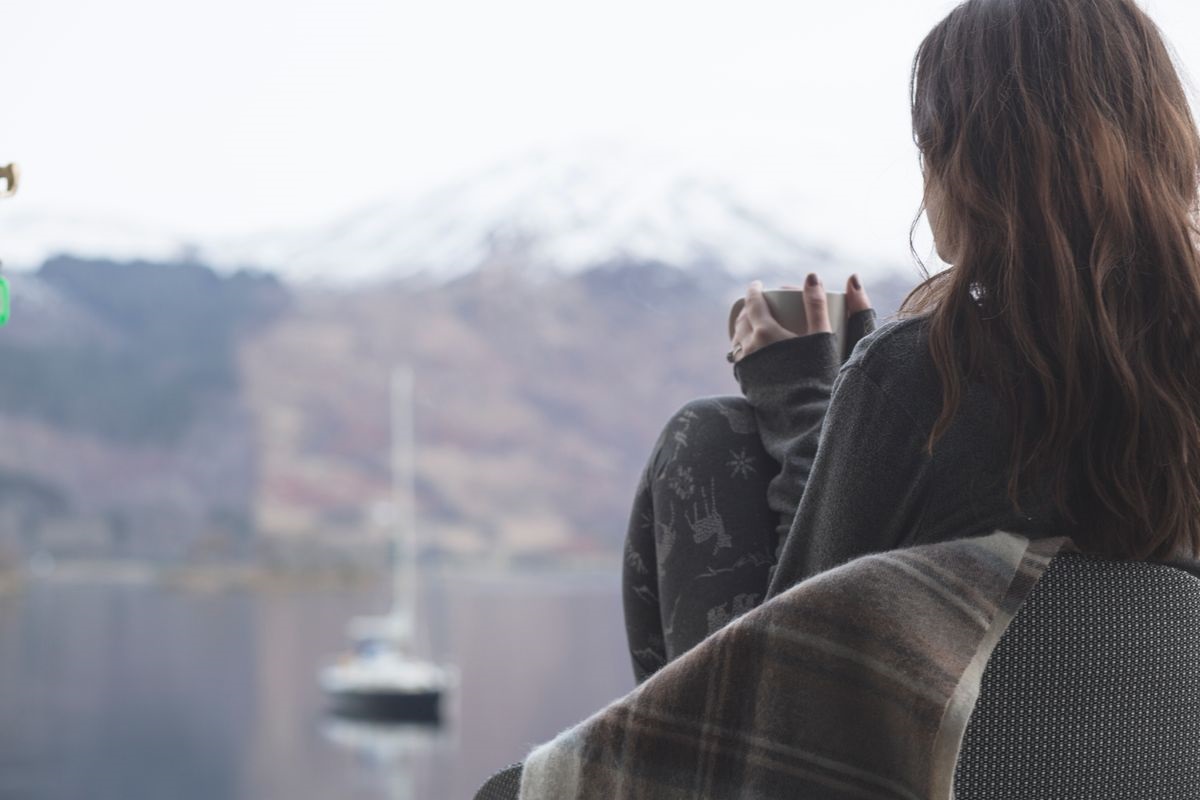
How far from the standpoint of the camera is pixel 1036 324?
553mm

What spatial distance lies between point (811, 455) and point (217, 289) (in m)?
28.7

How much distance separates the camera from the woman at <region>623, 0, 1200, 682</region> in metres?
0.54

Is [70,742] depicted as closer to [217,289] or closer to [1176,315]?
[217,289]

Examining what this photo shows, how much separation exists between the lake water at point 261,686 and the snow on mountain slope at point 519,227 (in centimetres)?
676

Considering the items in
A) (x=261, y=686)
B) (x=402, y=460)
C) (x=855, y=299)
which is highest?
(x=855, y=299)

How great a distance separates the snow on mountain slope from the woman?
2022cm

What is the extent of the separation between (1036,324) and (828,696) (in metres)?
0.19

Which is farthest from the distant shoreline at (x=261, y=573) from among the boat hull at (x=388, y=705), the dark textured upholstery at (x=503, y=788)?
the dark textured upholstery at (x=503, y=788)

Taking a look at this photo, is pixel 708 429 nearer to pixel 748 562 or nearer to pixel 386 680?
pixel 748 562

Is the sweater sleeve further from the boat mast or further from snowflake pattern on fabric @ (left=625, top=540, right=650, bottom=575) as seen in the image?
the boat mast

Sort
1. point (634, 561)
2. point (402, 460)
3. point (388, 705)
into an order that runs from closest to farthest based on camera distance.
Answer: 1. point (634, 561)
2. point (388, 705)
3. point (402, 460)

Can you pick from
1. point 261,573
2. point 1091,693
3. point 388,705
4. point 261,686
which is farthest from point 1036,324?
point 261,573

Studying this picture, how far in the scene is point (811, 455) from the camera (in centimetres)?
68

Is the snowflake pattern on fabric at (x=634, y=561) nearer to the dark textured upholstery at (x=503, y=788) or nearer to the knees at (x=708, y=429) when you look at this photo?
the knees at (x=708, y=429)
